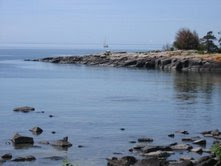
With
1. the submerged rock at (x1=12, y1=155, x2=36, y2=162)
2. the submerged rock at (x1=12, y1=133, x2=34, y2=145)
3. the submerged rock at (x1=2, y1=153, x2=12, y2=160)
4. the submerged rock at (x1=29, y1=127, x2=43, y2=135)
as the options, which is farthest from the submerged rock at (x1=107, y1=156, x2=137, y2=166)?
the submerged rock at (x1=29, y1=127, x2=43, y2=135)

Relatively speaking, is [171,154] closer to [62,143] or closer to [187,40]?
[62,143]

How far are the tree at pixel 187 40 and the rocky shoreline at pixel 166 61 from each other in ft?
31.7

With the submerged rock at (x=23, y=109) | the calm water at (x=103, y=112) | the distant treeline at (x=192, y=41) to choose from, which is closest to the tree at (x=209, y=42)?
the distant treeline at (x=192, y=41)

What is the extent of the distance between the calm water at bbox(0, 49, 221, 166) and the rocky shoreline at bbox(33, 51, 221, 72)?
85.8ft

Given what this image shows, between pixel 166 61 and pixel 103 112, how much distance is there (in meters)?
74.2

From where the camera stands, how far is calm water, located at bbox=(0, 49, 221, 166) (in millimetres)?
34781

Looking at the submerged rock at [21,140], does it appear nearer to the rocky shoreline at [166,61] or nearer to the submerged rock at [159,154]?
the submerged rock at [159,154]

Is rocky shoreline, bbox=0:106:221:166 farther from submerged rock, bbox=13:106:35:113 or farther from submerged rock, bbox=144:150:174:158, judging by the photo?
submerged rock, bbox=13:106:35:113

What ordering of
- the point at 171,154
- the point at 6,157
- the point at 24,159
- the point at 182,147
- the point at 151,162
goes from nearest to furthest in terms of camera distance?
1. the point at 151,162
2. the point at 24,159
3. the point at 6,157
4. the point at 171,154
5. the point at 182,147

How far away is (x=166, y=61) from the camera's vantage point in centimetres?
12438

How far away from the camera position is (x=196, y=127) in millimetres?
43156

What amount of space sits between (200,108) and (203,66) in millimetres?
61351

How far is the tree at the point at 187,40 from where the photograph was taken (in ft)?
463

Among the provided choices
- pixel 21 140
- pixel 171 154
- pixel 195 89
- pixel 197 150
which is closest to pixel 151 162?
pixel 171 154
